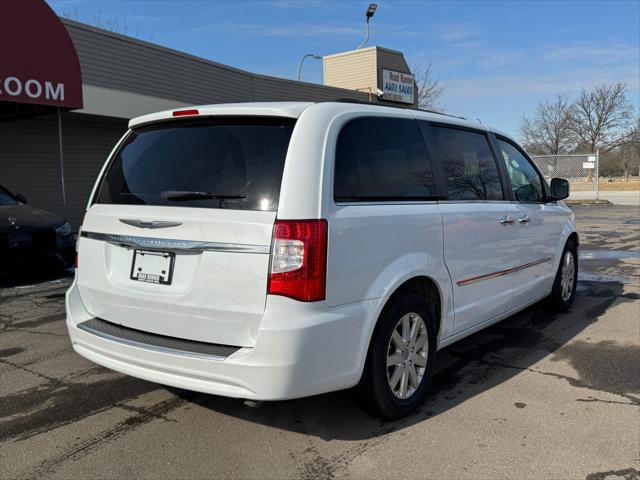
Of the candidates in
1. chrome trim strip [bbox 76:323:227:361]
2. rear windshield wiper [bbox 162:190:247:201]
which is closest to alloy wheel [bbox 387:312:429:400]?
chrome trim strip [bbox 76:323:227:361]

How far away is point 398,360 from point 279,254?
1123 mm

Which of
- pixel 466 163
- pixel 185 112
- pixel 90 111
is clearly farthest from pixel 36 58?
pixel 466 163

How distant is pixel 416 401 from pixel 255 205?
1645 millimetres

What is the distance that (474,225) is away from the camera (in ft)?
13.1

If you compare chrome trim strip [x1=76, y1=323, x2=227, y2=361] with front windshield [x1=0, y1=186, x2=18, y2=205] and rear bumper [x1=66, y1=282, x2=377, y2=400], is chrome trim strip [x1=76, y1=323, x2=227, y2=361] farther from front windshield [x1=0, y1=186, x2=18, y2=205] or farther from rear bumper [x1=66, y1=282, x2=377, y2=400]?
front windshield [x1=0, y1=186, x2=18, y2=205]

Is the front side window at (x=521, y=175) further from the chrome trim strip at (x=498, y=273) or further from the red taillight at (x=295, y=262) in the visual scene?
the red taillight at (x=295, y=262)

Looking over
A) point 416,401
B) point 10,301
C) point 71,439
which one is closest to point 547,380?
point 416,401

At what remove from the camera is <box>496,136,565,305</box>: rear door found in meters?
4.77

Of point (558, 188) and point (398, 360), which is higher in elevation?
point (558, 188)

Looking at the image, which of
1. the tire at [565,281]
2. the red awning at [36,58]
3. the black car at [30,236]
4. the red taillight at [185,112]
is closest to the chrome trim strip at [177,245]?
the red taillight at [185,112]

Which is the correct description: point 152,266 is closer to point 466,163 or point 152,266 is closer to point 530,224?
point 466,163

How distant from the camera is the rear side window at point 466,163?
3.91m

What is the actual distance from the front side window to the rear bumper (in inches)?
96.9

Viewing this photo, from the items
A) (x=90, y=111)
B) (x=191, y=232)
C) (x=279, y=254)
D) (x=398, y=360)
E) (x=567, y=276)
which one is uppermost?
(x=90, y=111)
